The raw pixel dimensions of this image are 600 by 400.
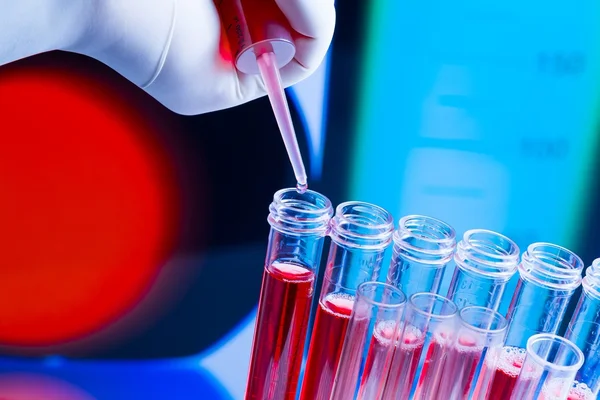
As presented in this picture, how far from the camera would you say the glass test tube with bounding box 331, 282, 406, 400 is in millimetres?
851

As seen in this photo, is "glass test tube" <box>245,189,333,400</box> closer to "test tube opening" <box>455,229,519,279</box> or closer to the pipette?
the pipette

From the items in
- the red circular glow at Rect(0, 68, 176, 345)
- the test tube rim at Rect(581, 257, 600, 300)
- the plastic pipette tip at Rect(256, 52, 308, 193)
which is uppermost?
the plastic pipette tip at Rect(256, 52, 308, 193)

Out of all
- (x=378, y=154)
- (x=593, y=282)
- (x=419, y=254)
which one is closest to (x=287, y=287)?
(x=419, y=254)

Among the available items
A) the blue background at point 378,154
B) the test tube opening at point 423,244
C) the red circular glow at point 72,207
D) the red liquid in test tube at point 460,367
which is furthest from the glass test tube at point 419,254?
the red circular glow at point 72,207

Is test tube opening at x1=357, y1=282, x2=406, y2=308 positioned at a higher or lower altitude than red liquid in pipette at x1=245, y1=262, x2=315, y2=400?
higher

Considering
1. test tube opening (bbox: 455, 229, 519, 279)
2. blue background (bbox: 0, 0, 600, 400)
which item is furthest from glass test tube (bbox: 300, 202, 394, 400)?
blue background (bbox: 0, 0, 600, 400)

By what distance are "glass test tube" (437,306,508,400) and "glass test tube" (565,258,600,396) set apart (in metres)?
0.14

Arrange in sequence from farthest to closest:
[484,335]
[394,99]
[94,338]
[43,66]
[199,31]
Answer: [94,338] → [394,99] → [43,66] → [199,31] → [484,335]

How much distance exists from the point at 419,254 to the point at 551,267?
0.19 m

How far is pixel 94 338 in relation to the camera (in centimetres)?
147

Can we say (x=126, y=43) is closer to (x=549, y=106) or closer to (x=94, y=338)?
(x=94, y=338)

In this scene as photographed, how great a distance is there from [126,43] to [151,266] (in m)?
0.67

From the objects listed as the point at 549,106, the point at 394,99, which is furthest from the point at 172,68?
the point at 549,106

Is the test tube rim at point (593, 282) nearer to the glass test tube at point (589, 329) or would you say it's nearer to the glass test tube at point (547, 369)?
the glass test tube at point (589, 329)
